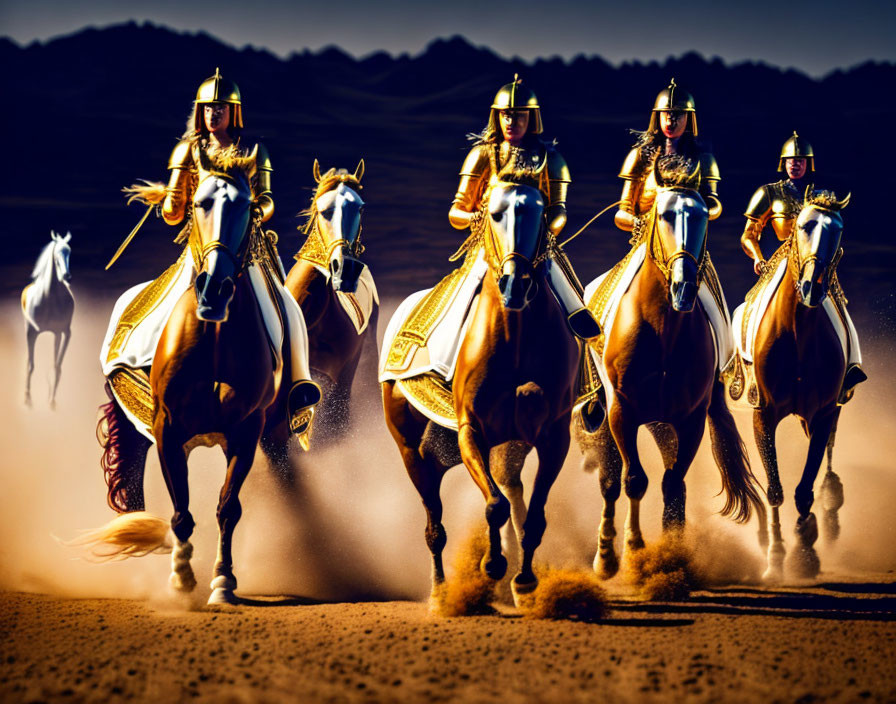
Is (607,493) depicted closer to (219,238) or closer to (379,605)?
(379,605)

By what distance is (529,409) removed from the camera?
895 centimetres

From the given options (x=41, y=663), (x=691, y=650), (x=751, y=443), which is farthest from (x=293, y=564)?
(x=751, y=443)

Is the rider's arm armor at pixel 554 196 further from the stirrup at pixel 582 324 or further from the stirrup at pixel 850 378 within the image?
the stirrup at pixel 850 378

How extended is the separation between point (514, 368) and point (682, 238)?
1540mm

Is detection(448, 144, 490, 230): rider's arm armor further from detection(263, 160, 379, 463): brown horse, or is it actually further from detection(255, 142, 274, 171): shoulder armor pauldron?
detection(255, 142, 274, 171): shoulder armor pauldron

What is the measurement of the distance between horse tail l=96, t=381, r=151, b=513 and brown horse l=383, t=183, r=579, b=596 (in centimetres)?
233

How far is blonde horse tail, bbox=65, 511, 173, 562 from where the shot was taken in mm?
9289

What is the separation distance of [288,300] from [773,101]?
44.3 feet

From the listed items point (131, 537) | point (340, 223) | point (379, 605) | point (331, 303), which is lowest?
point (379, 605)

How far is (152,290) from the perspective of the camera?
31.6ft

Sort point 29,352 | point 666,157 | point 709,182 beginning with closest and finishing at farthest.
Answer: point 666,157 < point 709,182 < point 29,352

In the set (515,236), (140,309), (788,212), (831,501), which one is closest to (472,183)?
(515,236)

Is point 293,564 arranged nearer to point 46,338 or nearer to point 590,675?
point 590,675

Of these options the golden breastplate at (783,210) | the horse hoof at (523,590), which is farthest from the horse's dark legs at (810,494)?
the horse hoof at (523,590)
